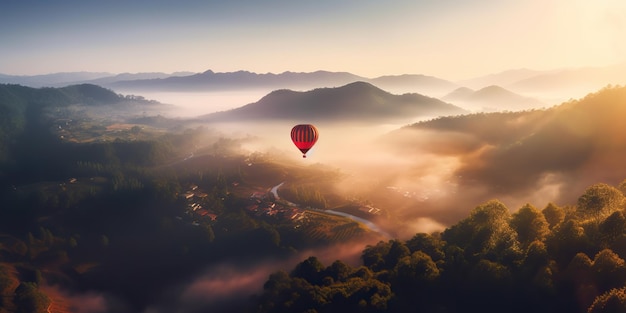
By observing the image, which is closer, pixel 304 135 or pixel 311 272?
pixel 311 272

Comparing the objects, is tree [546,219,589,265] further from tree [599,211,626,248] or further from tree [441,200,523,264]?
tree [441,200,523,264]

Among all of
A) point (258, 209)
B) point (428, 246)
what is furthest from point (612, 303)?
point (258, 209)

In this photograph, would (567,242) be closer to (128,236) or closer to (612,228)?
(612,228)

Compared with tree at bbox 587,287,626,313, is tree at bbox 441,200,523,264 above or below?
below

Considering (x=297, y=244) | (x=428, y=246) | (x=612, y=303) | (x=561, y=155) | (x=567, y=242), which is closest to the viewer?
(x=612, y=303)

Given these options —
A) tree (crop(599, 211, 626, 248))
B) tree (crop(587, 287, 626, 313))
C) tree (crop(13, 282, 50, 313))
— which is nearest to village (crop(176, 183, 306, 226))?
tree (crop(13, 282, 50, 313))

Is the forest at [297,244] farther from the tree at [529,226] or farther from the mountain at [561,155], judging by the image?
the mountain at [561,155]

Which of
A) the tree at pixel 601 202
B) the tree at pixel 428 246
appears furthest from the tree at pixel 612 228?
the tree at pixel 428 246
